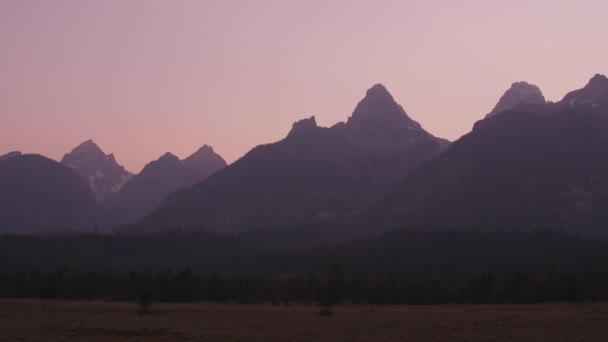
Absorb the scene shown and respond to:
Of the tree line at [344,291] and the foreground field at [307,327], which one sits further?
the tree line at [344,291]

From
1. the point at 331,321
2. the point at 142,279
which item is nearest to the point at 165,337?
the point at 331,321

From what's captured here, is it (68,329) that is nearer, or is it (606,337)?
(606,337)

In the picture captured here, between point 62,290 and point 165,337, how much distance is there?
127 metres

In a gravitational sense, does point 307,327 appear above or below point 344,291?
below

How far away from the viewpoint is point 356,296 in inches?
7092

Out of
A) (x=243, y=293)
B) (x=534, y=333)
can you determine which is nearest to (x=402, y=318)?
(x=534, y=333)

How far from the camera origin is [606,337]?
73.9 meters

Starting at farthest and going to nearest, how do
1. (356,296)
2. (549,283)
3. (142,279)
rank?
(142,279) → (356,296) → (549,283)

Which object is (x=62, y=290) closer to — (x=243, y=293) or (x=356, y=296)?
(x=243, y=293)

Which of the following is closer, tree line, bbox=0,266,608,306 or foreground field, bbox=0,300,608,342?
foreground field, bbox=0,300,608,342

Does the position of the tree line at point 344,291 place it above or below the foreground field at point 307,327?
above

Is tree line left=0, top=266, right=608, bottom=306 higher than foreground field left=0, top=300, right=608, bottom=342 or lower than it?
higher

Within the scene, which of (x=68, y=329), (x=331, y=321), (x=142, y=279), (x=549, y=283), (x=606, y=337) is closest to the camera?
(x=606, y=337)

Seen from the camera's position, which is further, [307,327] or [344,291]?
[344,291]
